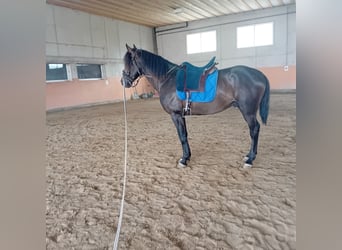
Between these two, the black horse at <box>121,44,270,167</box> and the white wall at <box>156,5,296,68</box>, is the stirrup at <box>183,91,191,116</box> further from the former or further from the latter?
the white wall at <box>156,5,296,68</box>

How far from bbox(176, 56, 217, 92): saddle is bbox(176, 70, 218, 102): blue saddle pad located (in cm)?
3

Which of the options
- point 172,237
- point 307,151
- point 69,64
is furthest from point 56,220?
point 69,64

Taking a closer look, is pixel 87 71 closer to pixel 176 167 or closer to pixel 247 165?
pixel 176 167

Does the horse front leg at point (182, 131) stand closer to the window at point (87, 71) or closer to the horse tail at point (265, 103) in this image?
the horse tail at point (265, 103)

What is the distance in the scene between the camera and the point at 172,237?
1143mm

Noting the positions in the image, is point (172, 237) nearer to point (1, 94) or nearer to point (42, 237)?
point (42, 237)

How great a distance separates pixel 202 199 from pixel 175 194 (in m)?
0.20

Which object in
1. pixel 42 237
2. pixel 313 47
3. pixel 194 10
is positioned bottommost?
pixel 42 237

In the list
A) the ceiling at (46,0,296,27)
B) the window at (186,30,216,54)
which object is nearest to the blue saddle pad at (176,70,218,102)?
the window at (186,30,216,54)

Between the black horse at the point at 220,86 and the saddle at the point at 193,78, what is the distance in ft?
0.27

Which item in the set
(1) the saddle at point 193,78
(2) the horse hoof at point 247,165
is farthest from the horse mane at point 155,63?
(2) the horse hoof at point 247,165

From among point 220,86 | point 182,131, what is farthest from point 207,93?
point 182,131

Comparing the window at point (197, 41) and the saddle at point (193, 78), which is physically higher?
the window at point (197, 41)

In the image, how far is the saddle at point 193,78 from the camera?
191cm
